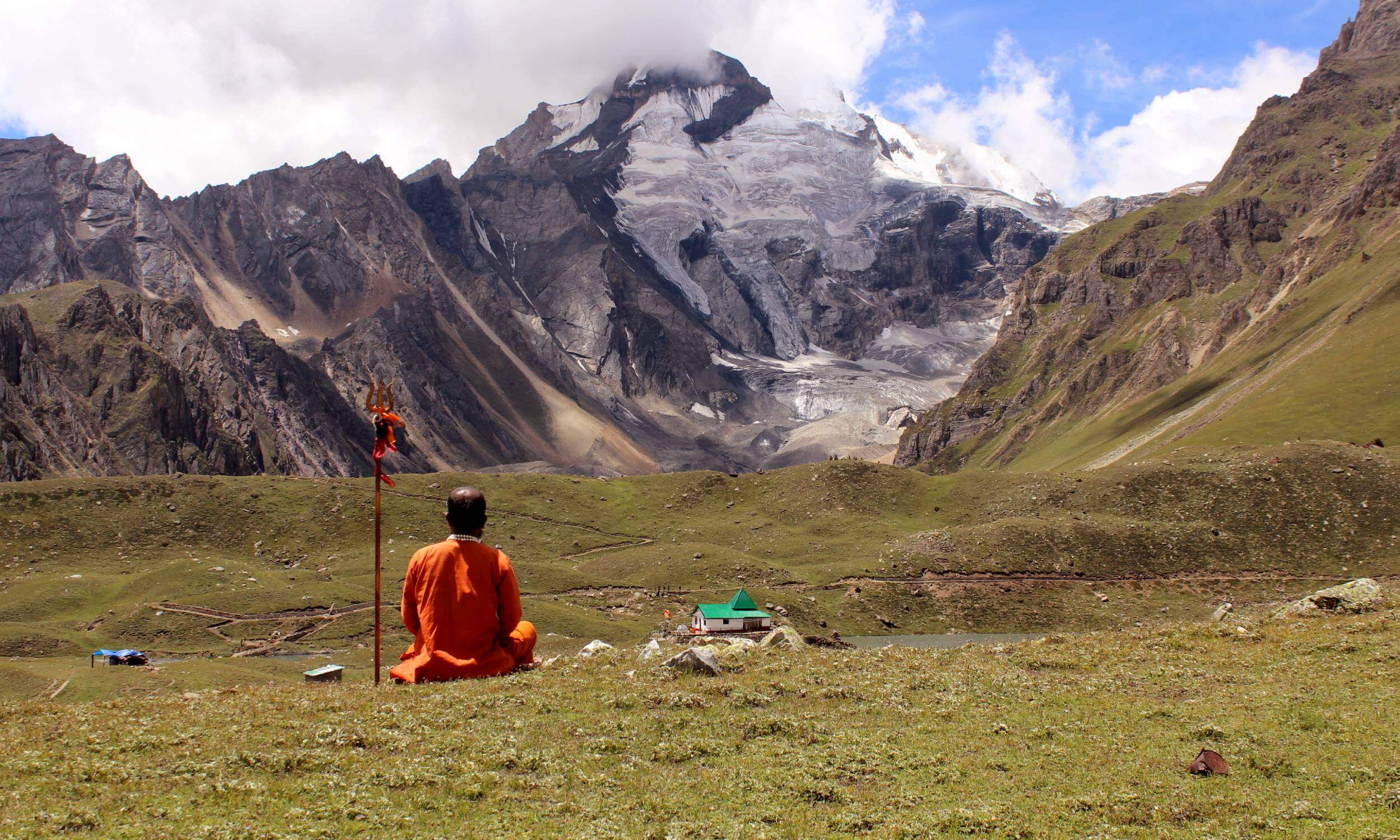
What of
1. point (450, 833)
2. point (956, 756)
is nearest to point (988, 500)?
point (956, 756)

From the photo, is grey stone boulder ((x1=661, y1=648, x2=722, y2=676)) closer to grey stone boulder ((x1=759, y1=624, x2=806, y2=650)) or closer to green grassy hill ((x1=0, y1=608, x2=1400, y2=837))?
green grassy hill ((x1=0, y1=608, x2=1400, y2=837))

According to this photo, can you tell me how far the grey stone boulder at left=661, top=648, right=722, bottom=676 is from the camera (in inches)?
960

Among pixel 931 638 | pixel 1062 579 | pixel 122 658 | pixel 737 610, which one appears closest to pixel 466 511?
pixel 737 610

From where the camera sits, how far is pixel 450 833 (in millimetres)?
14031

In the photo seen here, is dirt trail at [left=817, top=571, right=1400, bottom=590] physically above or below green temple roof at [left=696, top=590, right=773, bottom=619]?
below

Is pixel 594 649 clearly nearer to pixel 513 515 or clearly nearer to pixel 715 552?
pixel 715 552

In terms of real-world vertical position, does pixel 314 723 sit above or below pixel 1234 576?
above

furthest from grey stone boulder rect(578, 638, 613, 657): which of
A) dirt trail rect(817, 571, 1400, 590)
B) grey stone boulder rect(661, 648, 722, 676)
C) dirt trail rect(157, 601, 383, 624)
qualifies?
dirt trail rect(817, 571, 1400, 590)

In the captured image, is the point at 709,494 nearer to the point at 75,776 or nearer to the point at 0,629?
the point at 0,629

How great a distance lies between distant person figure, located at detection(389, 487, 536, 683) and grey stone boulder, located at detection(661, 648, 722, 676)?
3.96 metres

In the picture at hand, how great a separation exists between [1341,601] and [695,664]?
22179mm

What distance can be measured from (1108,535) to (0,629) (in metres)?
83.0

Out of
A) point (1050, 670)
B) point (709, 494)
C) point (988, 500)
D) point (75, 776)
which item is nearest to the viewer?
point (75, 776)

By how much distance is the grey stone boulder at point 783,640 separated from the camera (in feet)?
101
